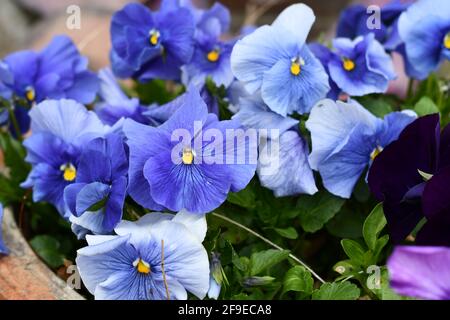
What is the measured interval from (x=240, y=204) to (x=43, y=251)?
256 mm

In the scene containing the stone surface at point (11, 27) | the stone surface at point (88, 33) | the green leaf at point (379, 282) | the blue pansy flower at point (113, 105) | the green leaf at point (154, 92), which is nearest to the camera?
the green leaf at point (379, 282)

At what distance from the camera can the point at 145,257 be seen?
76 cm

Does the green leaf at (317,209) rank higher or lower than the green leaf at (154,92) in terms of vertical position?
lower

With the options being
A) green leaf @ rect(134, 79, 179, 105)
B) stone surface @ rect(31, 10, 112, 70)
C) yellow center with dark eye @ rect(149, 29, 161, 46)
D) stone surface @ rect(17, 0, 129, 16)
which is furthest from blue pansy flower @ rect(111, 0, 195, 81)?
stone surface @ rect(17, 0, 129, 16)

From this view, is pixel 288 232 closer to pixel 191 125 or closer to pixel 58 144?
pixel 191 125

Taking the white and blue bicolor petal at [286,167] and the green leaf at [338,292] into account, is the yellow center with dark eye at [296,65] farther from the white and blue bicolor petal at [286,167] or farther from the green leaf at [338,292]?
the green leaf at [338,292]

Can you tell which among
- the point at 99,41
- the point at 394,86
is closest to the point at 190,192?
the point at 394,86

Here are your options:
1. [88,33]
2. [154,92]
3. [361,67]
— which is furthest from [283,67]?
[88,33]

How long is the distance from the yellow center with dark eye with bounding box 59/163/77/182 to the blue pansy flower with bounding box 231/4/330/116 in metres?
0.22

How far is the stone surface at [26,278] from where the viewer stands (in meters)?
0.84

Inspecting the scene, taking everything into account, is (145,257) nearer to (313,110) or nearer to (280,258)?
(280,258)

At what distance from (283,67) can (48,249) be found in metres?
0.36

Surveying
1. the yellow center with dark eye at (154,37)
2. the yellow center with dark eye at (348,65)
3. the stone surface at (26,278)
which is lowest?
the stone surface at (26,278)

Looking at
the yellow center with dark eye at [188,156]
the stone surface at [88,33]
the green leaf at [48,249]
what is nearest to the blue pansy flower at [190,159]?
the yellow center with dark eye at [188,156]
